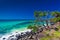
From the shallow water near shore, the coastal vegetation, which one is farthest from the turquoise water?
the coastal vegetation

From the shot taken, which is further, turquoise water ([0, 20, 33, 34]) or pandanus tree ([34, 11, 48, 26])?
turquoise water ([0, 20, 33, 34])

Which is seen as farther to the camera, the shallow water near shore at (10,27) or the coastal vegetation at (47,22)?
the shallow water near shore at (10,27)

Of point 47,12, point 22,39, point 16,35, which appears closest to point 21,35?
point 16,35

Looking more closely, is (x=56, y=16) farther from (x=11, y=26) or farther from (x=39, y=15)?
(x=11, y=26)

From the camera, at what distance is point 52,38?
1129 inches

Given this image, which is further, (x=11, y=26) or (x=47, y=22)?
(x=11, y=26)

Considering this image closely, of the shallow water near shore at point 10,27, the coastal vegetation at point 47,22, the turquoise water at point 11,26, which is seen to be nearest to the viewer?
the coastal vegetation at point 47,22

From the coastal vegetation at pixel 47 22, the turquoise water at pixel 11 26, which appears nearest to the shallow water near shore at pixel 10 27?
the turquoise water at pixel 11 26

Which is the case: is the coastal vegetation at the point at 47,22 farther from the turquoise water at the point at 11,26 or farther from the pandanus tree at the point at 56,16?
the turquoise water at the point at 11,26

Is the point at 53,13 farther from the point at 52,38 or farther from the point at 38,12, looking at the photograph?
the point at 52,38

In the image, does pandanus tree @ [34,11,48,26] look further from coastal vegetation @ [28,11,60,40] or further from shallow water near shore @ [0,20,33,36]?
shallow water near shore @ [0,20,33,36]

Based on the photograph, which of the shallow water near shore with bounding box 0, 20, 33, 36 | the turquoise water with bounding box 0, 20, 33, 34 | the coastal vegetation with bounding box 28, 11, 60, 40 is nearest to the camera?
the coastal vegetation with bounding box 28, 11, 60, 40

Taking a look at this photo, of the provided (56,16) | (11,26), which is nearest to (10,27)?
(11,26)

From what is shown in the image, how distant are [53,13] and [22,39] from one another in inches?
473
